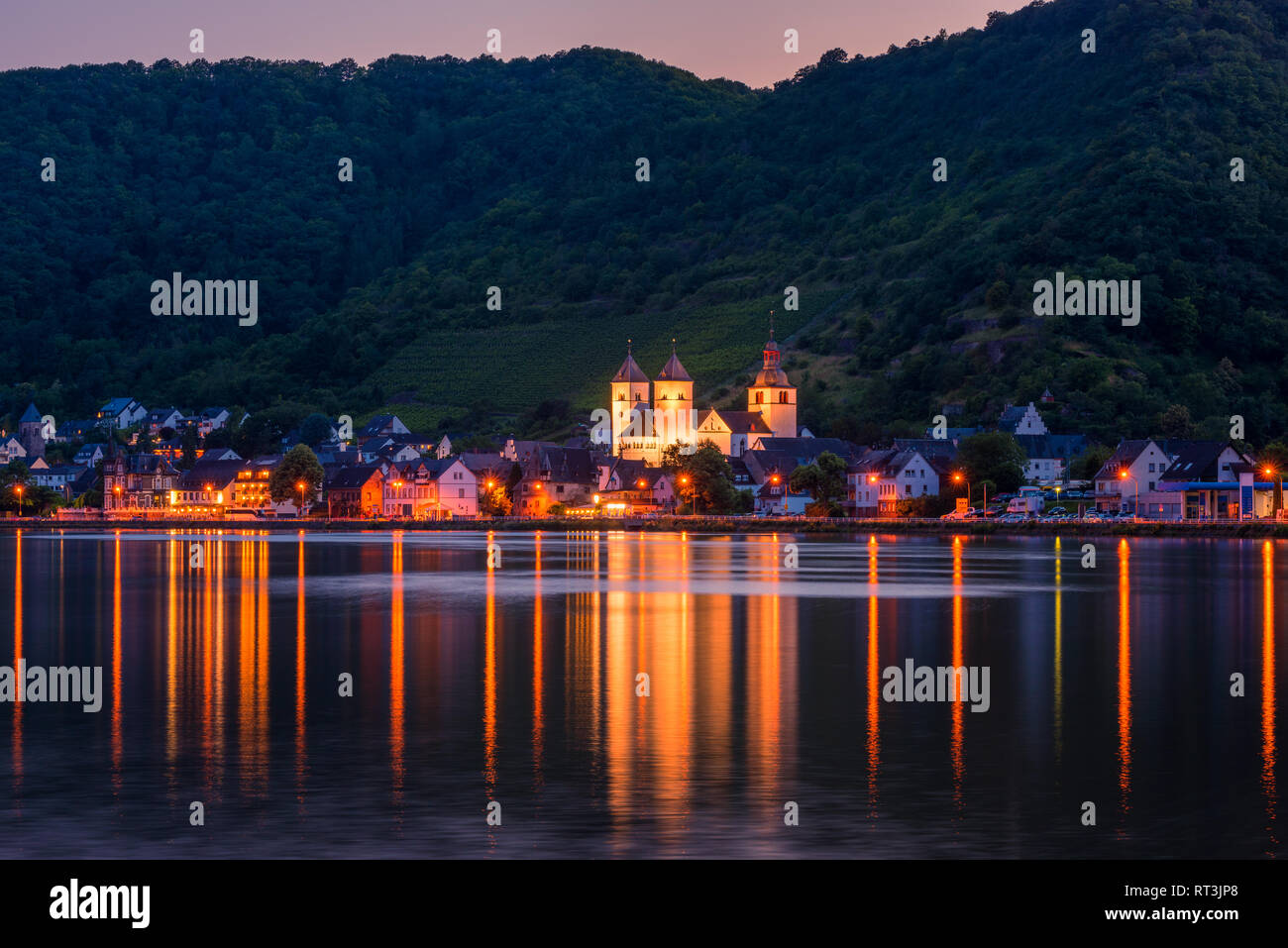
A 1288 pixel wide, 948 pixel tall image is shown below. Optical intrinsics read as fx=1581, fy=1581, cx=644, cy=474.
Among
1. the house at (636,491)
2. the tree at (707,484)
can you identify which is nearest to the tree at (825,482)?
the tree at (707,484)

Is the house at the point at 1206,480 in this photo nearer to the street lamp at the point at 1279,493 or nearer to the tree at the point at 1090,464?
the street lamp at the point at 1279,493

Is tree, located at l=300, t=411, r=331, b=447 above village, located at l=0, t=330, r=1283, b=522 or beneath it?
above

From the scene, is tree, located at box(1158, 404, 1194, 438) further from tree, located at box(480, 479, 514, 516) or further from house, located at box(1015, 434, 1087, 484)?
tree, located at box(480, 479, 514, 516)

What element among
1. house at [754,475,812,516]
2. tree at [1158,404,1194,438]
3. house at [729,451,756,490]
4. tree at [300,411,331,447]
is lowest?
house at [754,475,812,516]

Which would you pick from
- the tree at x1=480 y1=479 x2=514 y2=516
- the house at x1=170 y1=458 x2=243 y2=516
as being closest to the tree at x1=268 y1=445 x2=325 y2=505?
the house at x1=170 y1=458 x2=243 y2=516

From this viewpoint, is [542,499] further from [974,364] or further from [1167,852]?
[1167,852]

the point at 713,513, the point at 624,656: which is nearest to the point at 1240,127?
the point at 713,513

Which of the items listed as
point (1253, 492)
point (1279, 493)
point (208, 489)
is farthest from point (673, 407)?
point (1279, 493)
